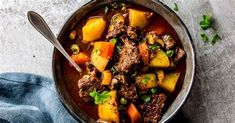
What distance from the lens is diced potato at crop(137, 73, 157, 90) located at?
2802 mm

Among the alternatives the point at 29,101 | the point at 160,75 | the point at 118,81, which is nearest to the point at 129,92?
the point at 118,81

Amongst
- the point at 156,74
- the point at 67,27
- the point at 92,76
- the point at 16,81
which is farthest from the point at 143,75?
the point at 16,81

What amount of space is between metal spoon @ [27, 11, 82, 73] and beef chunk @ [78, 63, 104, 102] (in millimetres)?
74

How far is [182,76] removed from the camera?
9.51 ft

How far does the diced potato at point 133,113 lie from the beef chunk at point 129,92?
1.6 inches

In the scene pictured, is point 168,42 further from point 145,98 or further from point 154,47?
point 145,98

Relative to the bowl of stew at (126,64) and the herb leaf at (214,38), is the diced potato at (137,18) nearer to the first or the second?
the bowl of stew at (126,64)

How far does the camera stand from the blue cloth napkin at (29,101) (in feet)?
9.89

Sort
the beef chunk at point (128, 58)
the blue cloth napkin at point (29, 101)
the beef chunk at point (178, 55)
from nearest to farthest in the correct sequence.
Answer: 1. the beef chunk at point (128, 58)
2. the beef chunk at point (178, 55)
3. the blue cloth napkin at point (29, 101)

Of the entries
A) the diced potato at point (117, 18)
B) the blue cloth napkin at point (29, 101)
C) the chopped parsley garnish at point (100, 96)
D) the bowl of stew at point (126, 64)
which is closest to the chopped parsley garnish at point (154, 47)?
the bowl of stew at point (126, 64)

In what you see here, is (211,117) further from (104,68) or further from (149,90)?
(104,68)

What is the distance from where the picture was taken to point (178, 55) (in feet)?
9.43

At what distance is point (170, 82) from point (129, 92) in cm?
23

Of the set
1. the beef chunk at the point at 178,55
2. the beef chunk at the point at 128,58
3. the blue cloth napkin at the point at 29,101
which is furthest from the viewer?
the blue cloth napkin at the point at 29,101
